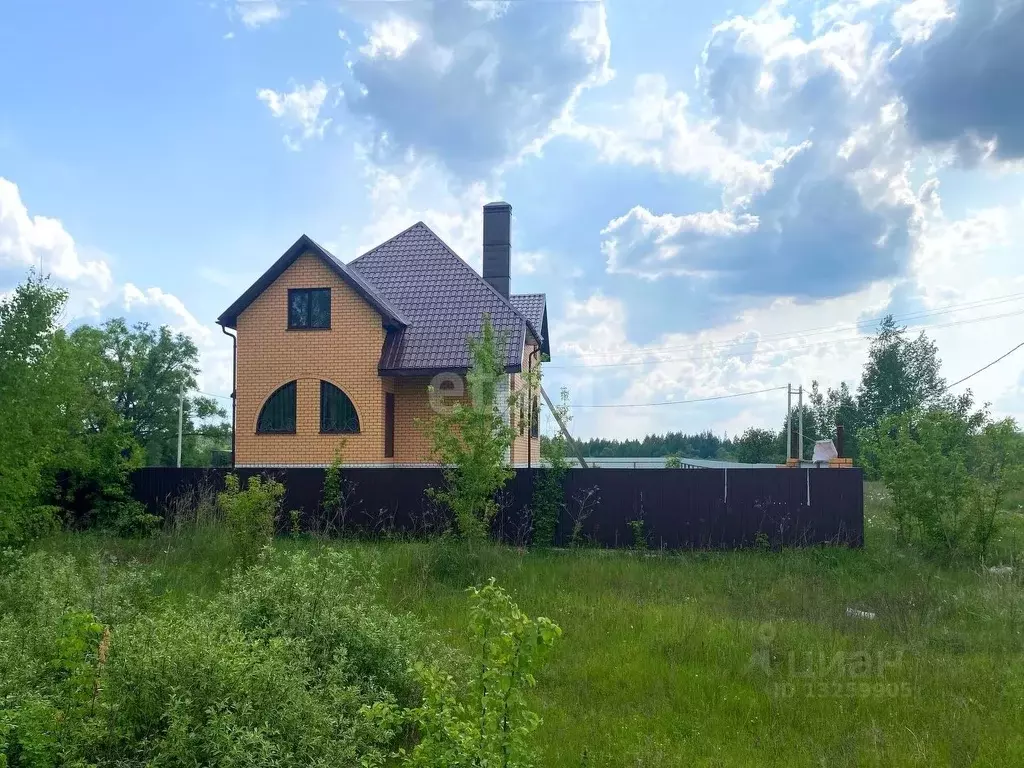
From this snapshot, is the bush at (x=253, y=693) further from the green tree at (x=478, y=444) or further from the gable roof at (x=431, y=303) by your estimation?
the gable roof at (x=431, y=303)

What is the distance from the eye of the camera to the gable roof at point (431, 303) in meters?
14.2

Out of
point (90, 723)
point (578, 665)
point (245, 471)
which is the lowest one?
point (578, 665)

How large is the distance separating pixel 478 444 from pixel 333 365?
584 centimetres

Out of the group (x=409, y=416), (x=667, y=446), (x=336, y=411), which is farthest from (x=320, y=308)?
(x=667, y=446)

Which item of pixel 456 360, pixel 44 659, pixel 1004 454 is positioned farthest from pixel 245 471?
pixel 1004 454

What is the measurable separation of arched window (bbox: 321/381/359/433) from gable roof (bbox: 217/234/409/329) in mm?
1690

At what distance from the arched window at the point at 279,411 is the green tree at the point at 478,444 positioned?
5.58 meters

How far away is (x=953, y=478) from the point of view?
32.3ft

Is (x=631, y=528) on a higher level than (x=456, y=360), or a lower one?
lower

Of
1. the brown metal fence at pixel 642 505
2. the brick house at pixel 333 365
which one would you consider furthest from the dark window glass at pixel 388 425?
the brown metal fence at pixel 642 505

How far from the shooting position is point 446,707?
132 inches

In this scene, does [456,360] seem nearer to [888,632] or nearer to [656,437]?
[888,632]

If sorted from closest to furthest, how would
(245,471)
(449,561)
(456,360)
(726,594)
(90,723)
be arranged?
1. (90,723)
2. (726,594)
3. (449,561)
4. (245,471)
5. (456,360)

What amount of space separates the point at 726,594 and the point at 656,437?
62.8 meters
